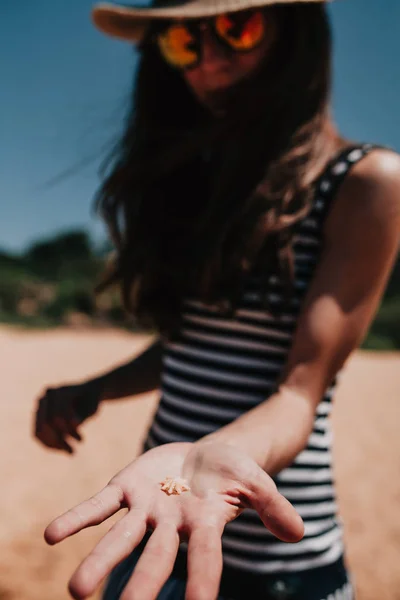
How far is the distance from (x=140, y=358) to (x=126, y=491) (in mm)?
897

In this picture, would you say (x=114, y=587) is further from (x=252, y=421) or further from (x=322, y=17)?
(x=322, y=17)

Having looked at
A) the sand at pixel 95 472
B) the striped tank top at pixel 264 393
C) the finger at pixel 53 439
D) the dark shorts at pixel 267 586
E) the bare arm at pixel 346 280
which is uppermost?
the bare arm at pixel 346 280

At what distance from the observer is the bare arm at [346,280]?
104cm

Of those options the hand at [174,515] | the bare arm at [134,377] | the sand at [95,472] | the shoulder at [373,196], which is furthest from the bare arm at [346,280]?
the sand at [95,472]

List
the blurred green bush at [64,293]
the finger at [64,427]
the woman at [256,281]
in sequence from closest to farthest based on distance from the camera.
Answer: the woman at [256,281] < the finger at [64,427] < the blurred green bush at [64,293]

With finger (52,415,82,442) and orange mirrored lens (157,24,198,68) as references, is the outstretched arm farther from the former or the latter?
orange mirrored lens (157,24,198,68)

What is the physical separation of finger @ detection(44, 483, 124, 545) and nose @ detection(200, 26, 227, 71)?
40.0 inches

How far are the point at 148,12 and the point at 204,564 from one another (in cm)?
132

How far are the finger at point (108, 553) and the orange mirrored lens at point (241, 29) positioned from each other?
105 cm

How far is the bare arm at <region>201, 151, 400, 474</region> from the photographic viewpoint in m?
1.04

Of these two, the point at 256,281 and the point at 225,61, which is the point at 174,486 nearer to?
the point at 256,281

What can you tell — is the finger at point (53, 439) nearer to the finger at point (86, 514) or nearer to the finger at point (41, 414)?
the finger at point (41, 414)

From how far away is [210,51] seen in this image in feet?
4.43

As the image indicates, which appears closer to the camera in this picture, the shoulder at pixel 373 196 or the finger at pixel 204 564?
the finger at pixel 204 564
